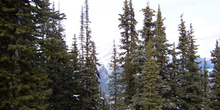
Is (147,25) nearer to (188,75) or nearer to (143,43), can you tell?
(143,43)

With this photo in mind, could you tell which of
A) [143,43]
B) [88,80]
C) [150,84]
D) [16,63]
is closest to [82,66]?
[88,80]

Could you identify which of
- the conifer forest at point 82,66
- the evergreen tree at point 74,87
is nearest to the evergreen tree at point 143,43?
the conifer forest at point 82,66

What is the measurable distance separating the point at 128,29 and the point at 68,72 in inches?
431

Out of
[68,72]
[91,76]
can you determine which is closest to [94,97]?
[91,76]

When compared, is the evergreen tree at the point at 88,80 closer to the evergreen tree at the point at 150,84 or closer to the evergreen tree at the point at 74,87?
the evergreen tree at the point at 74,87

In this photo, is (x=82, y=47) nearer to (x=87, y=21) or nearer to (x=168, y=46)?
(x=87, y=21)

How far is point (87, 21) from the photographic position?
2325 cm

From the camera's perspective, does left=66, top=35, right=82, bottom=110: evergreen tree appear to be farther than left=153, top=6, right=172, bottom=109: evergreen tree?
Yes

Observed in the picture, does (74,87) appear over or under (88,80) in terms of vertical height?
under

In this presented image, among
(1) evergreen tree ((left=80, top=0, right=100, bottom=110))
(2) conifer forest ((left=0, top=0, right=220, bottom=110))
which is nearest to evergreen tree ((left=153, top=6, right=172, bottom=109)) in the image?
(2) conifer forest ((left=0, top=0, right=220, bottom=110))

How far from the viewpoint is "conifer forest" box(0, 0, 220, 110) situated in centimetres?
734

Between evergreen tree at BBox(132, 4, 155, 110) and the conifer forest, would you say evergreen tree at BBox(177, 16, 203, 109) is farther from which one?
evergreen tree at BBox(132, 4, 155, 110)

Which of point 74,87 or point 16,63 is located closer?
point 16,63

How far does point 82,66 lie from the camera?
2278cm
